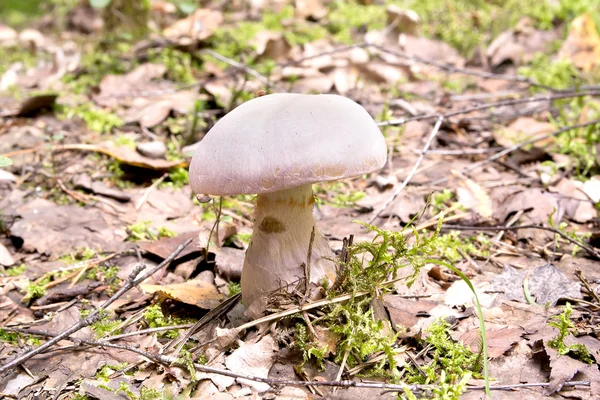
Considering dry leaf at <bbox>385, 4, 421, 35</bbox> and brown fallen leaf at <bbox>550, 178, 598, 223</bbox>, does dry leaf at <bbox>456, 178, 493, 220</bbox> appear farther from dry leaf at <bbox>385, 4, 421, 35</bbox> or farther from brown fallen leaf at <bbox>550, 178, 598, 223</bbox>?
dry leaf at <bbox>385, 4, 421, 35</bbox>

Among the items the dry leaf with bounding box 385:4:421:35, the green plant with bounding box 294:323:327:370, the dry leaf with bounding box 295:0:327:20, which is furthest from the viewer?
the dry leaf with bounding box 295:0:327:20

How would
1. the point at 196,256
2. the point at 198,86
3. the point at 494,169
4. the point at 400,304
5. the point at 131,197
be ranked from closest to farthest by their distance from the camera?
the point at 400,304
the point at 196,256
the point at 131,197
the point at 494,169
the point at 198,86

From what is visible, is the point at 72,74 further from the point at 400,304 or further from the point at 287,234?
the point at 400,304

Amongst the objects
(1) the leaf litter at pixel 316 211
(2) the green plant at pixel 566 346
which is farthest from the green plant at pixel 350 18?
(2) the green plant at pixel 566 346

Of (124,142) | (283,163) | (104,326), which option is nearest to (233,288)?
(104,326)

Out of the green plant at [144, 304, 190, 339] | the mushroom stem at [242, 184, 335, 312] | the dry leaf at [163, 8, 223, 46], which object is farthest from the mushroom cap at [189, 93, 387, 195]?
the dry leaf at [163, 8, 223, 46]

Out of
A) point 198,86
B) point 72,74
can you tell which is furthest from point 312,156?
point 72,74
